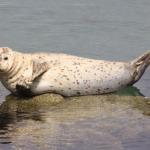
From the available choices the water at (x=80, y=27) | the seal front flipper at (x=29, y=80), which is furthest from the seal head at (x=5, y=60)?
the water at (x=80, y=27)

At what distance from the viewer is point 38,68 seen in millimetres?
11273

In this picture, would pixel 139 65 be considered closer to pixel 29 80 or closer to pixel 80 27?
pixel 29 80

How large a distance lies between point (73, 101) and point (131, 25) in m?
5.54

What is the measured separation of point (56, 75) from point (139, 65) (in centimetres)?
161

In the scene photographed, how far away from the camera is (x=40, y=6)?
17875 millimetres

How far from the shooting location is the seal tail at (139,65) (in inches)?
478

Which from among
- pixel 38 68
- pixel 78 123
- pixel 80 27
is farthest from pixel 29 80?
pixel 80 27

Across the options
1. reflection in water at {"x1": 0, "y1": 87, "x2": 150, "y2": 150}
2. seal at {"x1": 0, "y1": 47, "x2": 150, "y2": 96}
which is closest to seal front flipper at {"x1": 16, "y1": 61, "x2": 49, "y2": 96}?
seal at {"x1": 0, "y1": 47, "x2": 150, "y2": 96}

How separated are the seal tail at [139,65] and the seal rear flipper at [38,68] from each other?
1.58 m

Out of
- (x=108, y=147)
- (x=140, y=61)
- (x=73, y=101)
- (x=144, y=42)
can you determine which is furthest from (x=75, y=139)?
(x=144, y=42)

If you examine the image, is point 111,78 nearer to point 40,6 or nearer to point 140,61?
point 140,61

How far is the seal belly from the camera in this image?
11273 millimetres

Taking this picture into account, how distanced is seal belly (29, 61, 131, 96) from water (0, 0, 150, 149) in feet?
1.68

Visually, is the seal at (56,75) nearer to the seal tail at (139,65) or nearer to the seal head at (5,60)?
the seal head at (5,60)
